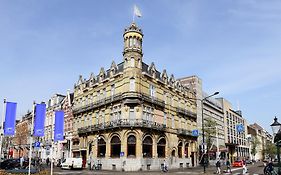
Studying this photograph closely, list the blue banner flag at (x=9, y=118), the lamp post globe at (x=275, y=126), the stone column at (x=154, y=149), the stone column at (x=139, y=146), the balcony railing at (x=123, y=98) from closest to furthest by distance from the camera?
the lamp post globe at (x=275, y=126)
the blue banner flag at (x=9, y=118)
the stone column at (x=139, y=146)
the balcony railing at (x=123, y=98)
the stone column at (x=154, y=149)

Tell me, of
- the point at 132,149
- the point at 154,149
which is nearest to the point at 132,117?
the point at 132,149

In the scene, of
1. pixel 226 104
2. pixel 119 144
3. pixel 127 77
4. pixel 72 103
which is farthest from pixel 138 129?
pixel 226 104

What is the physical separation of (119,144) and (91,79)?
1600cm

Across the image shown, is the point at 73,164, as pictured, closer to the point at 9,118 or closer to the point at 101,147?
the point at 101,147

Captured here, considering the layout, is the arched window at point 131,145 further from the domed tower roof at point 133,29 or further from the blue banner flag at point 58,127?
the blue banner flag at point 58,127

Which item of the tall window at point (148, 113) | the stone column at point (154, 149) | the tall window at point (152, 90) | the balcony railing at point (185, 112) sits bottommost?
the stone column at point (154, 149)

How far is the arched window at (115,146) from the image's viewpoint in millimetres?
44906

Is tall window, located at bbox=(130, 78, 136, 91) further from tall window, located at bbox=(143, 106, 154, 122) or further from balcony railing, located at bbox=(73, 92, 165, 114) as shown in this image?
tall window, located at bbox=(143, 106, 154, 122)

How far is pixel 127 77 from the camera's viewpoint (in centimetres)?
4522

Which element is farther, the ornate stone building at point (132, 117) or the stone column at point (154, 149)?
the stone column at point (154, 149)

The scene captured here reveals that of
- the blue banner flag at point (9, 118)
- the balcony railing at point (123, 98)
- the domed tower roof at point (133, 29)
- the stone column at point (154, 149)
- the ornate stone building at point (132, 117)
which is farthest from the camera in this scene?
the domed tower roof at point (133, 29)

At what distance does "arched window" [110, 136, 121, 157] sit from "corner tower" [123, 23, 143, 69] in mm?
11554

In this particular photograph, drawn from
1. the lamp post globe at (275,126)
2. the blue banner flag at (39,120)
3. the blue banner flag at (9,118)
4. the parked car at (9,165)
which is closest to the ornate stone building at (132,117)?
the parked car at (9,165)

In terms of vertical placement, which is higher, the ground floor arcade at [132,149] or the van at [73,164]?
the ground floor arcade at [132,149]
